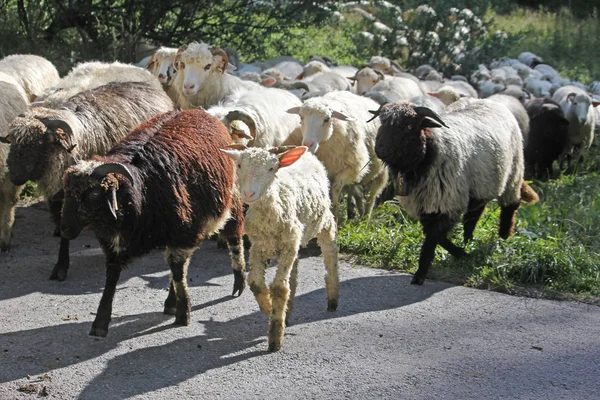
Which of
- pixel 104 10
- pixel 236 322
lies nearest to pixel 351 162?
pixel 236 322

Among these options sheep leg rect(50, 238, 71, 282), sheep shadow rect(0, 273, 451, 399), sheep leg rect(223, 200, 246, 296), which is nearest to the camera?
sheep shadow rect(0, 273, 451, 399)

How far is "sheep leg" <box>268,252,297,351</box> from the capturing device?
216 inches

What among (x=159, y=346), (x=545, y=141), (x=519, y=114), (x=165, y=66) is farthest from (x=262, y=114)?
(x=545, y=141)

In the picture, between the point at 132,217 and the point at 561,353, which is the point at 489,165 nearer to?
the point at 561,353

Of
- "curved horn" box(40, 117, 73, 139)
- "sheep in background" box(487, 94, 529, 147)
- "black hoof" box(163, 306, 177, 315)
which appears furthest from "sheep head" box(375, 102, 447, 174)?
"sheep in background" box(487, 94, 529, 147)

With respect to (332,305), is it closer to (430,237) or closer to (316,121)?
(430,237)

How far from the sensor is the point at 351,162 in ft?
27.9

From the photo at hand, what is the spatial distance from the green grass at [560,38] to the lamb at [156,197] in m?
15.8

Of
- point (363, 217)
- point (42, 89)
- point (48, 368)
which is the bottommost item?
point (363, 217)

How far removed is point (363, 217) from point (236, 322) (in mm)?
3423

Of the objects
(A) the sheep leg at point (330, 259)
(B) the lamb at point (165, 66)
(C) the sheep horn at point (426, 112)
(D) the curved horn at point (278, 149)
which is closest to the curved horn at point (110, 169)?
(D) the curved horn at point (278, 149)

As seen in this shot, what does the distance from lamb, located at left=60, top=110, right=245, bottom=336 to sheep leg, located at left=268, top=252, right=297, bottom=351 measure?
2.51 feet

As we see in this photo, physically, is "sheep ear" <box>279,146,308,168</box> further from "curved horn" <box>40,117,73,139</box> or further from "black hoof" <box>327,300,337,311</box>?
"curved horn" <box>40,117,73,139</box>

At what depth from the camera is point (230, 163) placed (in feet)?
21.1
